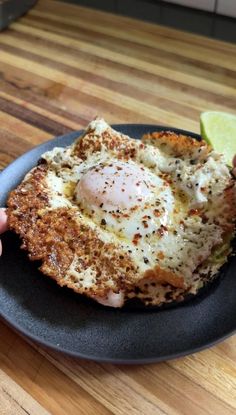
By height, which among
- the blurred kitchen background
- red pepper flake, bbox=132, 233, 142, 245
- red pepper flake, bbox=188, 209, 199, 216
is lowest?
red pepper flake, bbox=132, 233, 142, 245

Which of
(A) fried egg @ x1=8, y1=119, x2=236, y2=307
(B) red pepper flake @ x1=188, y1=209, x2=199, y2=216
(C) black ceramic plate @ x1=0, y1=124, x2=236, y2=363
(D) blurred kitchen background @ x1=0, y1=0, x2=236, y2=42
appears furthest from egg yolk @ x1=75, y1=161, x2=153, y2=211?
(D) blurred kitchen background @ x1=0, y1=0, x2=236, y2=42

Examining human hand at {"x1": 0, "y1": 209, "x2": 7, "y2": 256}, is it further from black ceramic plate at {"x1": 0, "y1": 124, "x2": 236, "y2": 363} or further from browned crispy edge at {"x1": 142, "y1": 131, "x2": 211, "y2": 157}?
browned crispy edge at {"x1": 142, "y1": 131, "x2": 211, "y2": 157}

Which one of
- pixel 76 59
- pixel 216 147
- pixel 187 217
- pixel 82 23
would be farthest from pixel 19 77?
pixel 187 217

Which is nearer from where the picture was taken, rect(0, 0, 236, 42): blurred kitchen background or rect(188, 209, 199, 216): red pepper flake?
rect(188, 209, 199, 216): red pepper flake

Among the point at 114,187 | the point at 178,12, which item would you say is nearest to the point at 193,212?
the point at 114,187

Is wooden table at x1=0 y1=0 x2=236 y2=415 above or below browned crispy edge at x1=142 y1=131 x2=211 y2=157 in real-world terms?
below

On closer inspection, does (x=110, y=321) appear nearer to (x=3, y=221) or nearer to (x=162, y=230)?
(x=162, y=230)
